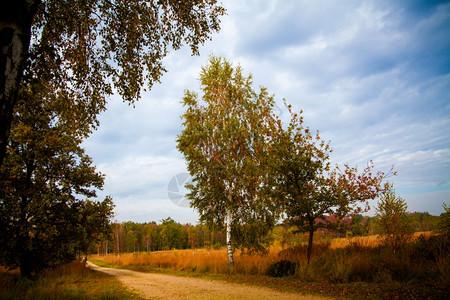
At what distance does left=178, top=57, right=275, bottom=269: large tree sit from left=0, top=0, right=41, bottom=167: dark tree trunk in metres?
10.2

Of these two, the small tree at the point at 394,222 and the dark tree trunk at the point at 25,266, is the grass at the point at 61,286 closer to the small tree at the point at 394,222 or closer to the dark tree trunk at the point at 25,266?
the dark tree trunk at the point at 25,266

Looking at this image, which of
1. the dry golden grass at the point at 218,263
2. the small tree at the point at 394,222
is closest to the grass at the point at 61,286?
the dry golden grass at the point at 218,263

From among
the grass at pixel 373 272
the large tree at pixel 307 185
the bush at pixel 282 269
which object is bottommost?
the bush at pixel 282 269

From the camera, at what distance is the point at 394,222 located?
12664mm

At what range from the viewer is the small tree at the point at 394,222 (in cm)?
1188

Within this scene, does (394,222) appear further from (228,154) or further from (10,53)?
(10,53)

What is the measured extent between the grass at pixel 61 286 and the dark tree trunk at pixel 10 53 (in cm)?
592

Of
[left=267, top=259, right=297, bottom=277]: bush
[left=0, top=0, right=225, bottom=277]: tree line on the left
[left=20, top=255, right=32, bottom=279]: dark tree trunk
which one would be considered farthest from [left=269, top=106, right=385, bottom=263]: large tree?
[left=20, top=255, right=32, bottom=279]: dark tree trunk

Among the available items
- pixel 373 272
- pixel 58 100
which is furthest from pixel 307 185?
pixel 58 100

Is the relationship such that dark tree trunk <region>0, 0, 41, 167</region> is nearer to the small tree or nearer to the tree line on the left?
the tree line on the left

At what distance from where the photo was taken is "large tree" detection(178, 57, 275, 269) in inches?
514

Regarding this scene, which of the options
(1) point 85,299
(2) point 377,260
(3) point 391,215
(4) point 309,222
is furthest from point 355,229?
(1) point 85,299

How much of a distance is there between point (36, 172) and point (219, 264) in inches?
456

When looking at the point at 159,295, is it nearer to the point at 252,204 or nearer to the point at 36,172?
the point at 252,204
